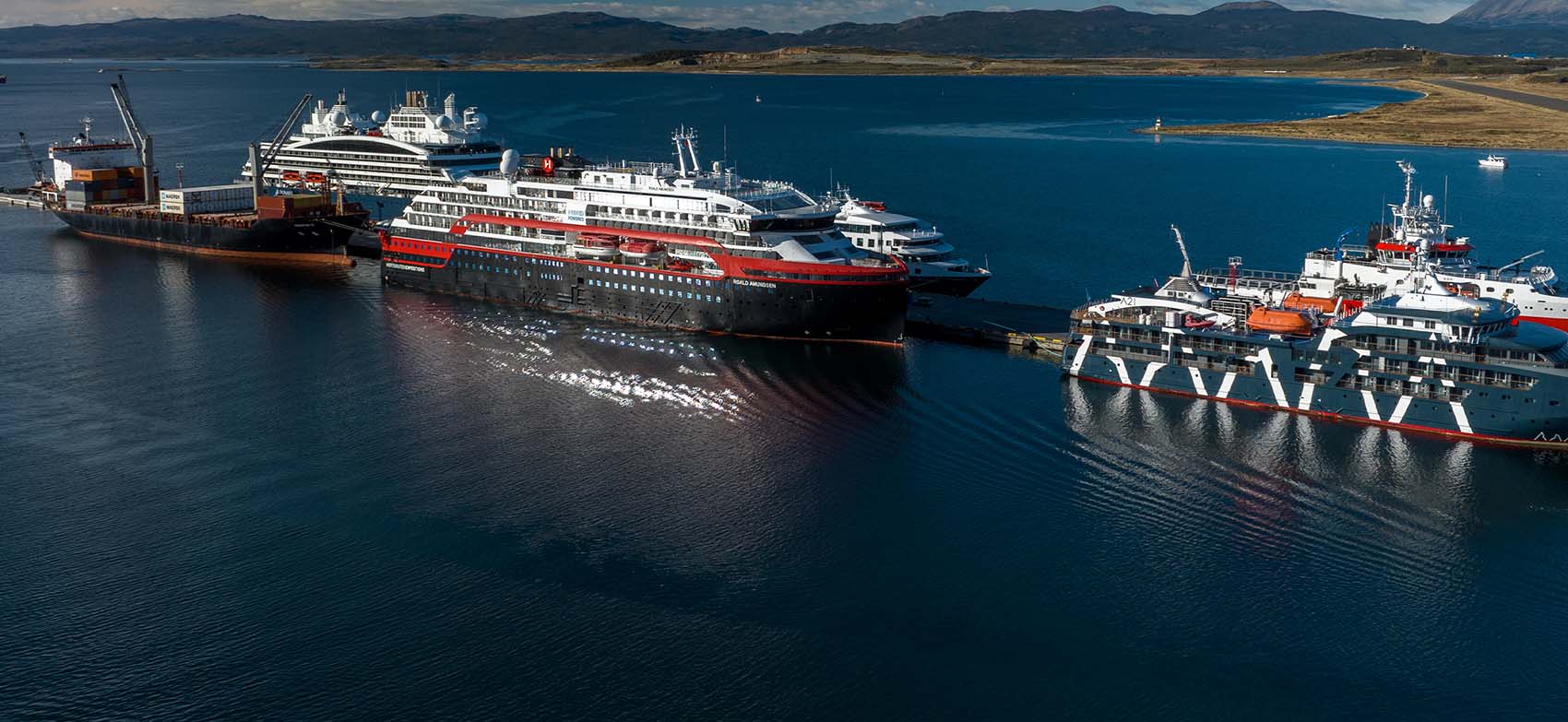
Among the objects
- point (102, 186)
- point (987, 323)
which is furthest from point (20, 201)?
point (987, 323)

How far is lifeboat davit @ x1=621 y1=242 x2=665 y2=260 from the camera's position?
51281 mm

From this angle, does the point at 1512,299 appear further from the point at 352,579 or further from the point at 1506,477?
the point at 352,579

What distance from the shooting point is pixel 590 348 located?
4794 cm

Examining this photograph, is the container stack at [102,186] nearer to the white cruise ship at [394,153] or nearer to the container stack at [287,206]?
the white cruise ship at [394,153]

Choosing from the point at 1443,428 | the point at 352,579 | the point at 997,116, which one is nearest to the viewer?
the point at 352,579

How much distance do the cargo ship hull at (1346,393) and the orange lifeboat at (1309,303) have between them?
500 centimetres

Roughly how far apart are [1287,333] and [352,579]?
2798cm

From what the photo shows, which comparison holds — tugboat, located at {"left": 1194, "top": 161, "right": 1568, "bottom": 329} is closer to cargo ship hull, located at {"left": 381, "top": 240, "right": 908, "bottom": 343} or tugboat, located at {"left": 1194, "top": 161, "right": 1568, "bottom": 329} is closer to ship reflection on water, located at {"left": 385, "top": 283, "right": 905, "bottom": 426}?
cargo ship hull, located at {"left": 381, "top": 240, "right": 908, "bottom": 343}

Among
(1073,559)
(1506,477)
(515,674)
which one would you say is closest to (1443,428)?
(1506,477)

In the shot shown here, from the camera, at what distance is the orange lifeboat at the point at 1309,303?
43656 millimetres

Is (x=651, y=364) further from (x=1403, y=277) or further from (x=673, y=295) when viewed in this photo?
(x=1403, y=277)

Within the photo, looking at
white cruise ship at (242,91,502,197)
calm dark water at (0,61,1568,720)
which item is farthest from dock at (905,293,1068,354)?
white cruise ship at (242,91,502,197)

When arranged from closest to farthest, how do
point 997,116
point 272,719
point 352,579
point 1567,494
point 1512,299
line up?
point 272,719, point 352,579, point 1567,494, point 1512,299, point 997,116

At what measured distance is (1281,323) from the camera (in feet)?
131
